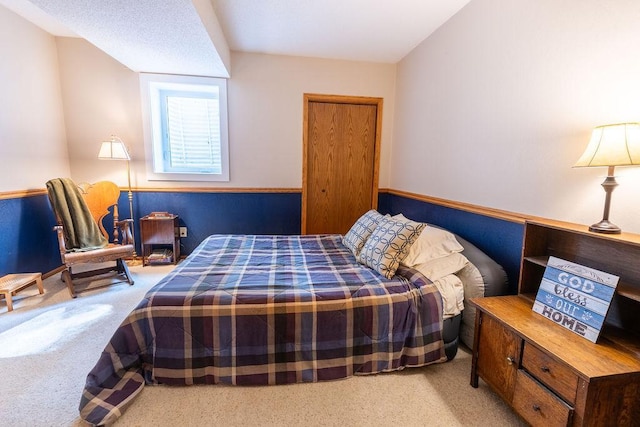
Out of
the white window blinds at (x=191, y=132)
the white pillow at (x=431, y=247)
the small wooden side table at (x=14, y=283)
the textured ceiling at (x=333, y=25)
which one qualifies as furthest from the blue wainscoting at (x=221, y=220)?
the textured ceiling at (x=333, y=25)

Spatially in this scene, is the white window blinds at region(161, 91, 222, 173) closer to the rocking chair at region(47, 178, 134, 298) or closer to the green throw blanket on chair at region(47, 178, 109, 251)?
the rocking chair at region(47, 178, 134, 298)

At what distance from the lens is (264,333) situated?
155cm

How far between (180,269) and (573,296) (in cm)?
212

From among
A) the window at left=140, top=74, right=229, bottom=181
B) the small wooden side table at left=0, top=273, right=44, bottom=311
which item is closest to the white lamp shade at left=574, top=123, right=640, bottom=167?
the window at left=140, top=74, right=229, bottom=181

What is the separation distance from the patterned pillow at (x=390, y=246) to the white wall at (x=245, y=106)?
1.88m

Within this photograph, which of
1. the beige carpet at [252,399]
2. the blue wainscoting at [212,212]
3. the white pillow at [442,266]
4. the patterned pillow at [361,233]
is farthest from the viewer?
the blue wainscoting at [212,212]

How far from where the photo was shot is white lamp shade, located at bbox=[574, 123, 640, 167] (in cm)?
113

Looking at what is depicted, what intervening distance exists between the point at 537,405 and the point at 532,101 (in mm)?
1607

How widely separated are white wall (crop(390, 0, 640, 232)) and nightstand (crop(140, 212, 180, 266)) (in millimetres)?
2903

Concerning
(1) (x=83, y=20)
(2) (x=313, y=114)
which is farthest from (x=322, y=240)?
(1) (x=83, y=20)

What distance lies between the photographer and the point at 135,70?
328 centimetres

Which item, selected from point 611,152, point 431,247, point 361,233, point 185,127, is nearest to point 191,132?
point 185,127

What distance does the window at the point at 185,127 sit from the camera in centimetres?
341

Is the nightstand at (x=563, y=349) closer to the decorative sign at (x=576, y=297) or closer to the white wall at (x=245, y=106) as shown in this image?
the decorative sign at (x=576, y=297)
